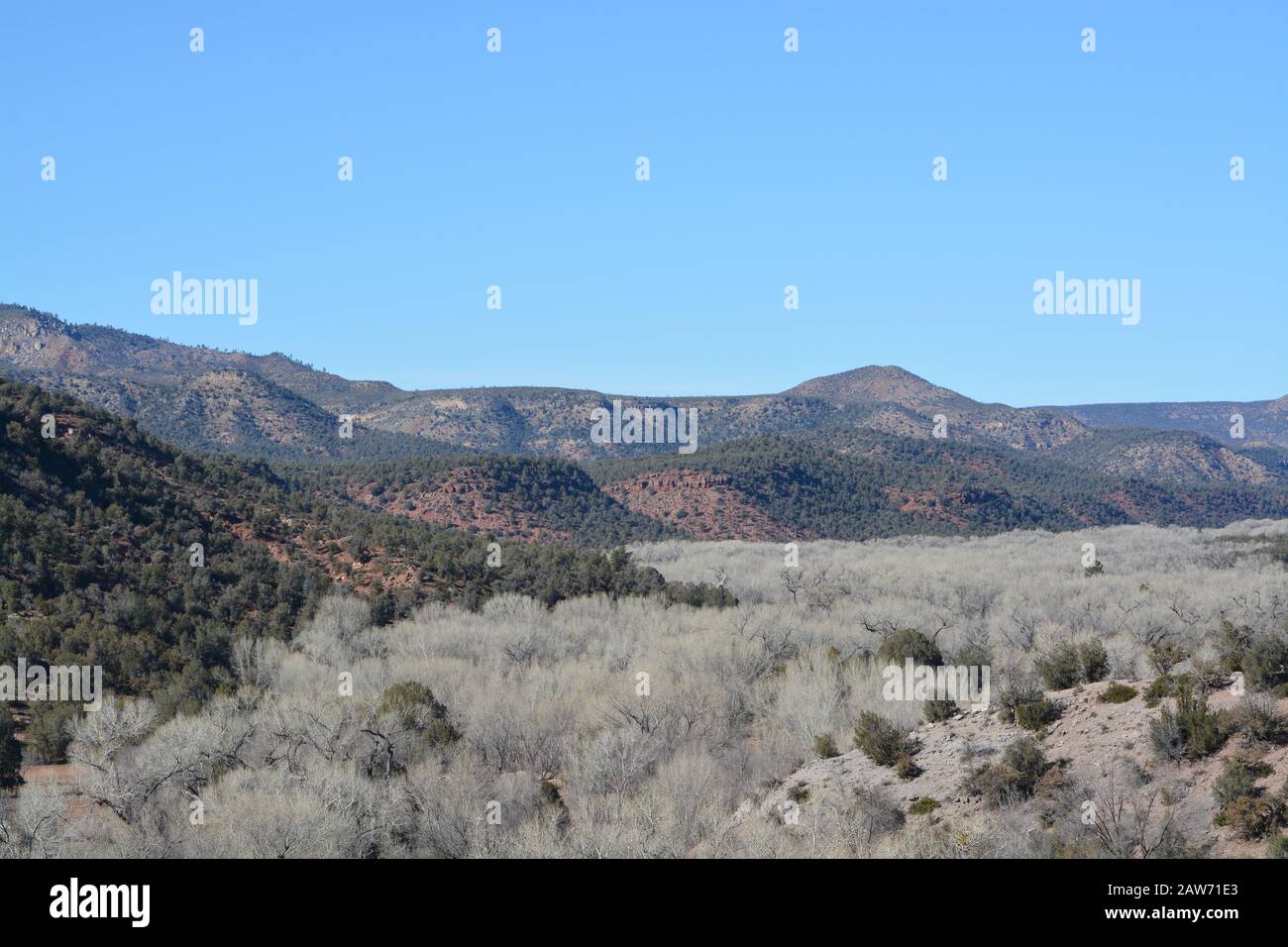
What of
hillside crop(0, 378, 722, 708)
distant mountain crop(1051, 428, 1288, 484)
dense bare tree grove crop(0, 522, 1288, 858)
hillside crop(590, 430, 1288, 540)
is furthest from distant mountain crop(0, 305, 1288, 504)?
dense bare tree grove crop(0, 522, 1288, 858)

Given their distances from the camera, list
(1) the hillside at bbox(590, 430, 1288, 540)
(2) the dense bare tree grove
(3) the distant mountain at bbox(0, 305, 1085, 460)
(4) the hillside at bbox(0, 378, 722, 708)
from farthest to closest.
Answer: (3) the distant mountain at bbox(0, 305, 1085, 460) → (1) the hillside at bbox(590, 430, 1288, 540) → (4) the hillside at bbox(0, 378, 722, 708) → (2) the dense bare tree grove

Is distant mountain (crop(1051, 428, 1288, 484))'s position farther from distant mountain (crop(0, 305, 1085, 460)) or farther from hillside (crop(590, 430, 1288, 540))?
hillside (crop(590, 430, 1288, 540))

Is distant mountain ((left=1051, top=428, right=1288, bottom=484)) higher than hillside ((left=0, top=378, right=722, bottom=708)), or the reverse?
distant mountain ((left=1051, top=428, right=1288, bottom=484))

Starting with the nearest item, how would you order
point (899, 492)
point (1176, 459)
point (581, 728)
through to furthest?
1. point (581, 728)
2. point (899, 492)
3. point (1176, 459)

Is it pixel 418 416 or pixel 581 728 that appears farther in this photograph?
pixel 418 416

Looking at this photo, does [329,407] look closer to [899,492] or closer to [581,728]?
[899,492]

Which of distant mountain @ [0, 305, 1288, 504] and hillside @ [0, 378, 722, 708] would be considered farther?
distant mountain @ [0, 305, 1288, 504]

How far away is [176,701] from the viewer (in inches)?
1229

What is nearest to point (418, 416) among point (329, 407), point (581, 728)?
point (329, 407)

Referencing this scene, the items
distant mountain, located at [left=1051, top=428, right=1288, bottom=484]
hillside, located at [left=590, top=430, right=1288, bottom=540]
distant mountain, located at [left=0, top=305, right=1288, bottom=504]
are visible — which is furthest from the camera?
distant mountain, located at [left=1051, top=428, right=1288, bottom=484]

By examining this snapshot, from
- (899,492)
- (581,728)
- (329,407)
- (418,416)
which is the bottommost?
(581,728)

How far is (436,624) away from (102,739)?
17.8m

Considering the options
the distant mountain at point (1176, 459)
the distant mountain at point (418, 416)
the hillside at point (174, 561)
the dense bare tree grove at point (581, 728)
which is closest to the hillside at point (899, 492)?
the distant mountain at point (418, 416)

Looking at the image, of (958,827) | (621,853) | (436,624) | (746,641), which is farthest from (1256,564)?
(621,853)
